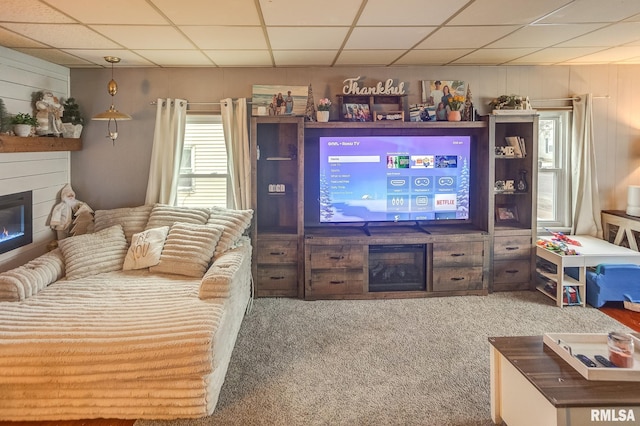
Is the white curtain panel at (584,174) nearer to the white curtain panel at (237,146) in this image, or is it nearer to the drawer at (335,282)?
the drawer at (335,282)

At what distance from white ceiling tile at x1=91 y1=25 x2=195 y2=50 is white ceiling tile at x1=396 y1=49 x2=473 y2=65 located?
77.5 inches

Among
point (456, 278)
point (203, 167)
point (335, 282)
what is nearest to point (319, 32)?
point (203, 167)

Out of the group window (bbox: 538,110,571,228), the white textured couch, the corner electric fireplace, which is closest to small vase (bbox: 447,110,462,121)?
window (bbox: 538,110,571,228)

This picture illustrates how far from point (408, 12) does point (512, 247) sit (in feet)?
8.66

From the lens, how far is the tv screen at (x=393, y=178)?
4199mm

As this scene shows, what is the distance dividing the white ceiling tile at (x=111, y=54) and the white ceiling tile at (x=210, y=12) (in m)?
1.13

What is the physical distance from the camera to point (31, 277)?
2961 mm

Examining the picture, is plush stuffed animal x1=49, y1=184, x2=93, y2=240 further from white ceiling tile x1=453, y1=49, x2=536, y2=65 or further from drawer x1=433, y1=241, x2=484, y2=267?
white ceiling tile x1=453, y1=49, x2=536, y2=65

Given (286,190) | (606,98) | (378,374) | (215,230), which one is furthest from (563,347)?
(606,98)

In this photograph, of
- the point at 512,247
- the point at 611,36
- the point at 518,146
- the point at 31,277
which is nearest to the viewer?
the point at 31,277

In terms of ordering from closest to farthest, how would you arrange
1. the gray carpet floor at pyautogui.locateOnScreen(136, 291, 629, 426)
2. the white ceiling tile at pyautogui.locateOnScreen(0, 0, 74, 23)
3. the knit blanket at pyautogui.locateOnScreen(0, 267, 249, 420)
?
the knit blanket at pyautogui.locateOnScreen(0, 267, 249, 420) < the gray carpet floor at pyautogui.locateOnScreen(136, 291, 629, 426) < the white ceiling tile at pyautogui.locateOnScreen(0, 0, 74, 23)

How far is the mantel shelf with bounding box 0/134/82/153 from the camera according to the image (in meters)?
3.20

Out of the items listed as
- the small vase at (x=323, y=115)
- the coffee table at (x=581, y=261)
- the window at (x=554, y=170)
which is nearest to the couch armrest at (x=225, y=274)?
the small vase at (x=323, y=115)

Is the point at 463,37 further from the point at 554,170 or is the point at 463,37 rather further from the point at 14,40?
the point at 14,40
